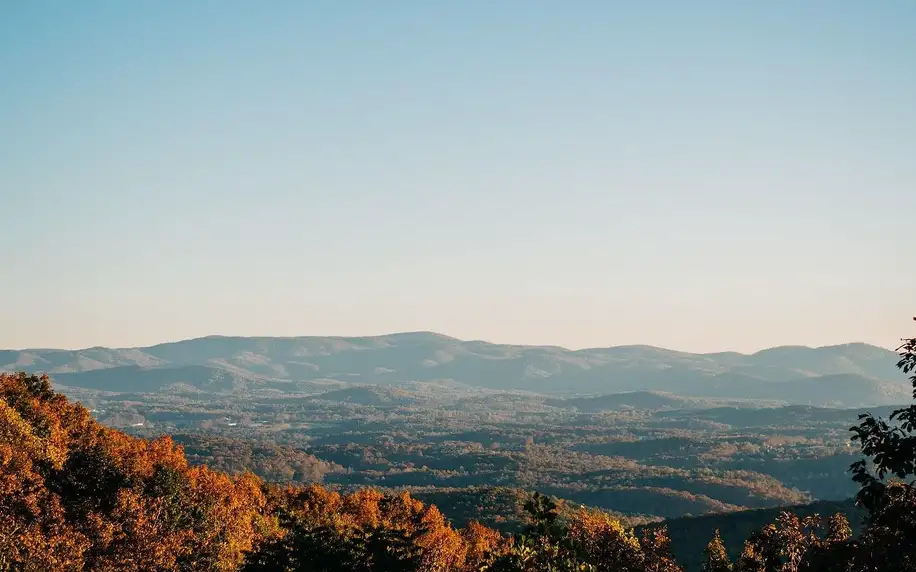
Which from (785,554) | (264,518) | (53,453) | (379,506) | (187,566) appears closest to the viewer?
(785,554)

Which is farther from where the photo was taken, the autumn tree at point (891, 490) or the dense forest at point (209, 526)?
the dense forest at point (209, 526)

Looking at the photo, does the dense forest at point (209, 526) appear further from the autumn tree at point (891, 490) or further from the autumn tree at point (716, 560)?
the autumn tree at point (891, 490)

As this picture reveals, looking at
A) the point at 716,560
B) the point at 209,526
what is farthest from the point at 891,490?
the point at 209,526

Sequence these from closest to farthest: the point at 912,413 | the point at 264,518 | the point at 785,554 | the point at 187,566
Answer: the point at 912,413 → the point at 785,554 → the point at 187,566 → the point at 264,518

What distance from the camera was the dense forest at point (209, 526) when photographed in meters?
26.2

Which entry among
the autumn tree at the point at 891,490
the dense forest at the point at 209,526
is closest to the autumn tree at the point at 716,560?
the dense forest at the point at 209,526

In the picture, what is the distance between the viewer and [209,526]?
6100 cm

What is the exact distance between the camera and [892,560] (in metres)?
21.0

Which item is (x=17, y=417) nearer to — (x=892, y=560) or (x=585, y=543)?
(x=585, y=543)

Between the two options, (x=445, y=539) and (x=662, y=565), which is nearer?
(x=662, y=565)

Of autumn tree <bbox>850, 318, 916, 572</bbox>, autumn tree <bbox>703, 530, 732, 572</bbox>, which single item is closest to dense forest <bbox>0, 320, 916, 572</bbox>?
autumn tree <bbox>703, 530, 732, 572</bbox>

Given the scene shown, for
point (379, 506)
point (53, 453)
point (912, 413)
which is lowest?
point (379, 506)

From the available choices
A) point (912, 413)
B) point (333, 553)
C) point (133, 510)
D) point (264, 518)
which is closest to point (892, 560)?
point (912, 413)

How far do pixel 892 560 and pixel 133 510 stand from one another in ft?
162
